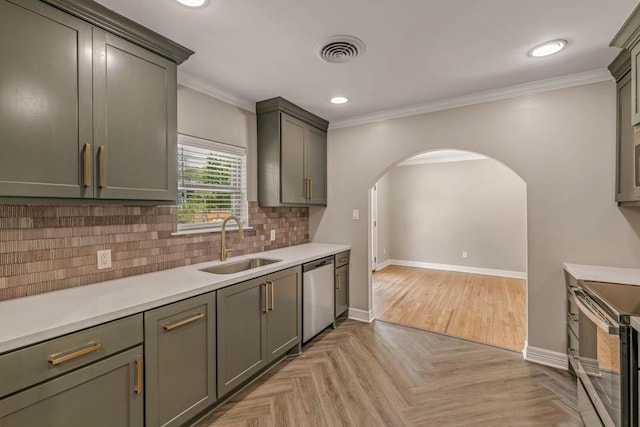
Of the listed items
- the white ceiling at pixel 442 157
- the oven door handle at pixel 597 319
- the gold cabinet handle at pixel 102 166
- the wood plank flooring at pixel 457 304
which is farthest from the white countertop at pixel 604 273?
the white ceiling at pixel 442 157

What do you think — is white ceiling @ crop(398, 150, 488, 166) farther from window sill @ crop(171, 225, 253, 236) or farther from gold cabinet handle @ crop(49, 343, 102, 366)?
gold cabinet handle @ crop(49, 343, 102, 366)

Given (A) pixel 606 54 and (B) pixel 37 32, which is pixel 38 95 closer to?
(B) pixel 37 32

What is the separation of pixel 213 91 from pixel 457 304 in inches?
159

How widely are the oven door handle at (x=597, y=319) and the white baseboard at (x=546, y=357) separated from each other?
2.85 ft

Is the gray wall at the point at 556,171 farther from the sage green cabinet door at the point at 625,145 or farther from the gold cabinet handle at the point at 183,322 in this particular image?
the gold cabinet handle at the point at 183,322

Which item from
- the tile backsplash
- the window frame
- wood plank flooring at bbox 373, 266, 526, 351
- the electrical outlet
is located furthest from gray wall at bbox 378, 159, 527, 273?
the electrical outlet

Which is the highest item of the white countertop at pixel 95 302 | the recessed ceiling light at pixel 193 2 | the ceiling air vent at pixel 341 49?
the ceiling air vent at pixel 341 49

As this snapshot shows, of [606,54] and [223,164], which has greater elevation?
[606,54]

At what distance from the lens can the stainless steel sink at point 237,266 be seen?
8.01ft

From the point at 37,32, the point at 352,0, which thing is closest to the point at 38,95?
the point at 37,32

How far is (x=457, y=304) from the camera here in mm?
4141

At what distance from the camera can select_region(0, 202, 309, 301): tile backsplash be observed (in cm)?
158

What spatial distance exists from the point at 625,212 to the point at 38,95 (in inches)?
155

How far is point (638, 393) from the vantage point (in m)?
1.34
